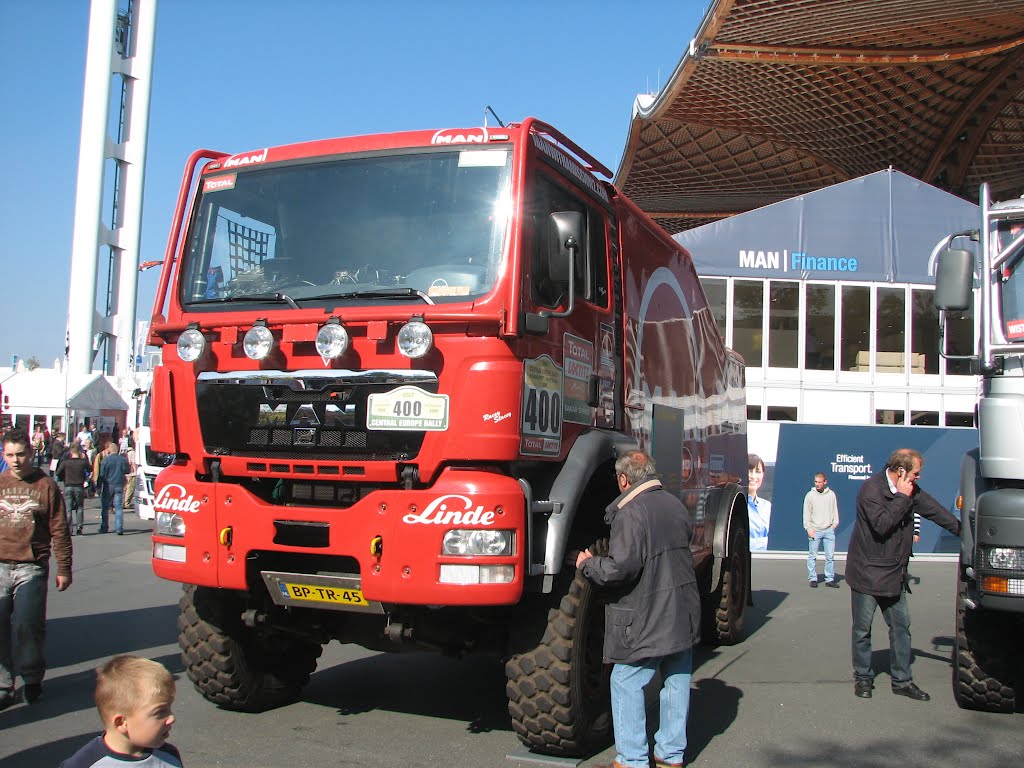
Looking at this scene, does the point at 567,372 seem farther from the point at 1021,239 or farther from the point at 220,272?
→ the point at 1021,239

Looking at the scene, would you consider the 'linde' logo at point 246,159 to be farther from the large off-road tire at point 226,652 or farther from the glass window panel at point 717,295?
the glass window panel at point 717,295

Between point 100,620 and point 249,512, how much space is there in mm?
5042

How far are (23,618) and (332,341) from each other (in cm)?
319

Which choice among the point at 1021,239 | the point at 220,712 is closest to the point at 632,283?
the point at 1021,239

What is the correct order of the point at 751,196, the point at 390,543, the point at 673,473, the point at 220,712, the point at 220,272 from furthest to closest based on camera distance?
the point at 751,196, the point at 673,473, the point at 220,712, the point at 220,272, the point at 390,543

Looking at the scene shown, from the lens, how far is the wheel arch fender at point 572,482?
189 inches

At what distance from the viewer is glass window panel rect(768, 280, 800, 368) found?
74.0ft

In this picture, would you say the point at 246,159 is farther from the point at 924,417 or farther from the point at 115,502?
the point at 924,417

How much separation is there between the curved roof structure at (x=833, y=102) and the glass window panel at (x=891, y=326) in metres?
10.5

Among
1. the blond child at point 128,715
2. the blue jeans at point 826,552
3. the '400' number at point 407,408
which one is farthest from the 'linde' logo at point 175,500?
the blue jeans at point 826,552

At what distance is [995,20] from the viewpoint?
3062cm

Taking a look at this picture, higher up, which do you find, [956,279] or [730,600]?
[956,279]

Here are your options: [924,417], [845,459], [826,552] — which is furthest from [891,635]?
[924,417]

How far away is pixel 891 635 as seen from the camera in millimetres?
6863
